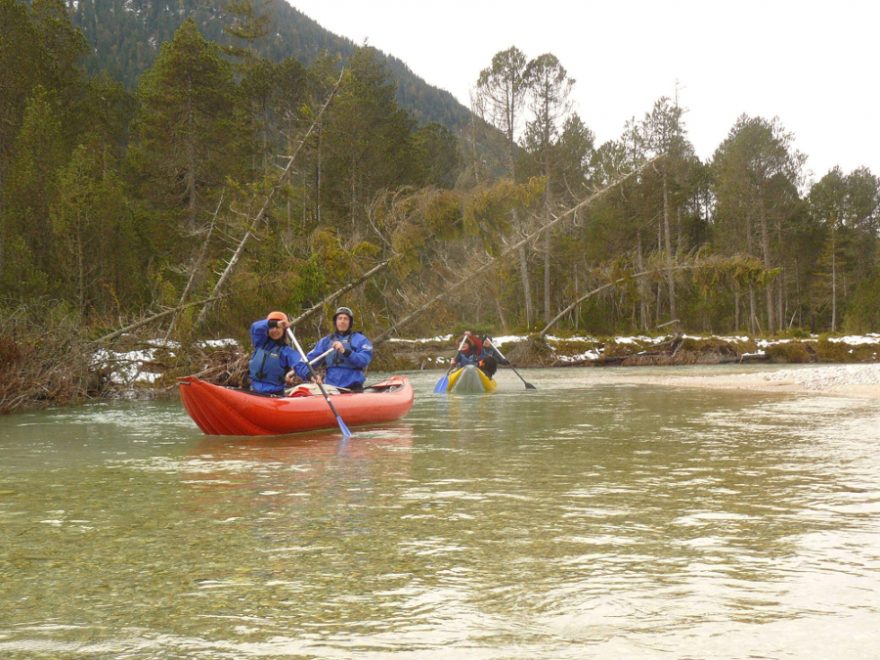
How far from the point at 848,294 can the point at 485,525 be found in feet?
174

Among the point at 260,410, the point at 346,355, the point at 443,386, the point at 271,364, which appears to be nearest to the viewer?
the point at 260,410

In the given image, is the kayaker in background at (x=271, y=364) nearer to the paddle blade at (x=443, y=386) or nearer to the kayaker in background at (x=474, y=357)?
the paddle blade at (x=443, y=386)

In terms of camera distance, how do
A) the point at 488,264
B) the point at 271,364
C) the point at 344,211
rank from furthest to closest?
1. the point at 344,211
2. the point at 488,264
3. the point at 271,364

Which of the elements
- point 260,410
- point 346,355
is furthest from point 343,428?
point 346,355

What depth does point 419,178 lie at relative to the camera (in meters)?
40.7

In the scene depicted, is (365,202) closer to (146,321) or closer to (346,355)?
(146,321)

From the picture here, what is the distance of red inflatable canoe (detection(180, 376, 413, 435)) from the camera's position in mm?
9898

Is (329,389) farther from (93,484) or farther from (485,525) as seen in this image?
(485,525)

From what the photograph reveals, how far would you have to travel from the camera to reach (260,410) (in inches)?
398

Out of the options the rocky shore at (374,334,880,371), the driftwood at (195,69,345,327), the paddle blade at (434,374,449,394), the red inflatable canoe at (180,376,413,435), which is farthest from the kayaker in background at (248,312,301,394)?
the rocky shore at (374,334,880,371)

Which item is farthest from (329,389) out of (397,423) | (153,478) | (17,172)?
(17,172)

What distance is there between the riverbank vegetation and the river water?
26.8 ft

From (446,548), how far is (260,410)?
19.1 ft

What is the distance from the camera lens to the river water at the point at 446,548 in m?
3.30
